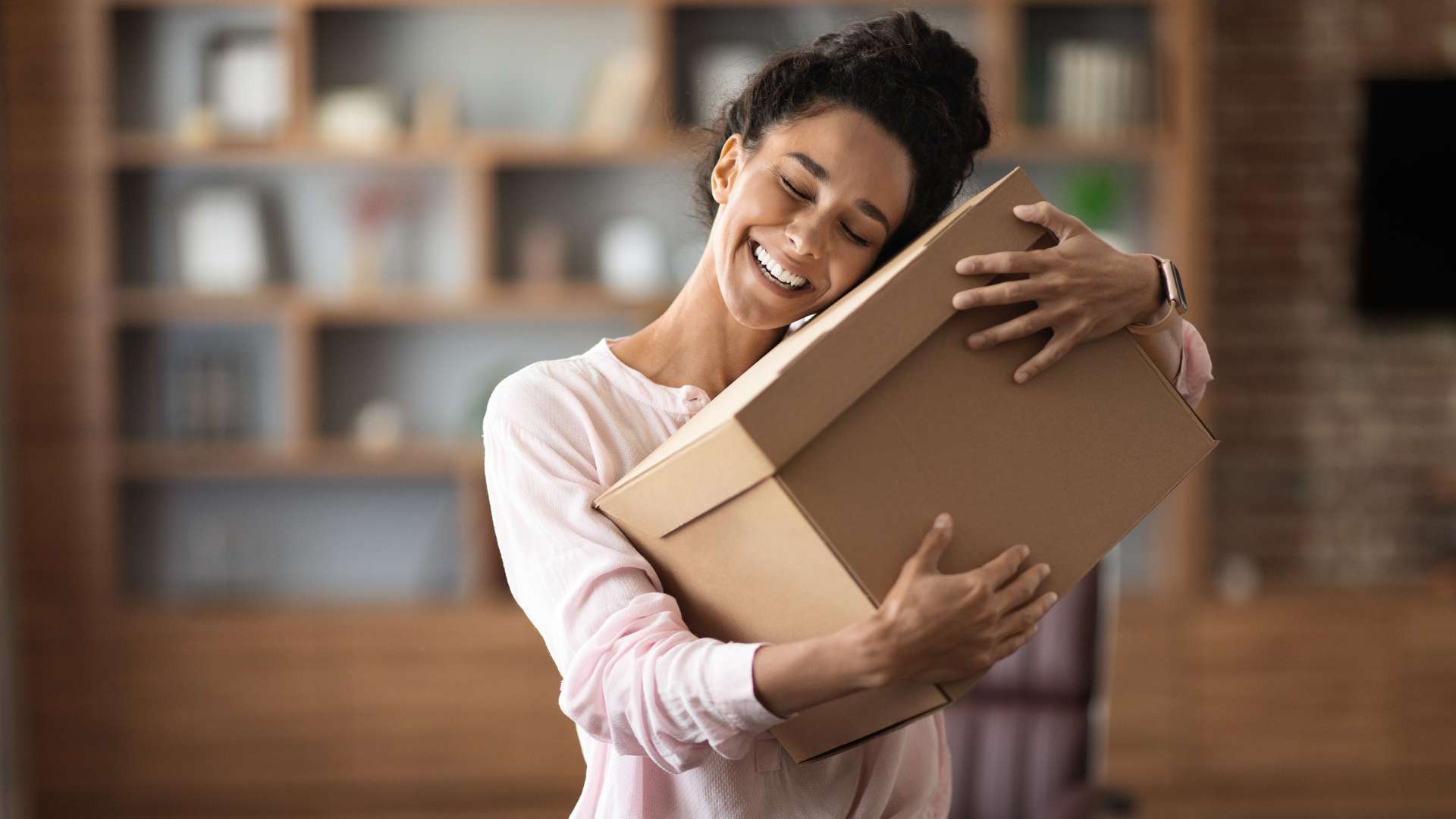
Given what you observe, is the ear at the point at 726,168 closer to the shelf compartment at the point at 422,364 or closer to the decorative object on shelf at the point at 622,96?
the decorative object on shelf at the point at 622,96

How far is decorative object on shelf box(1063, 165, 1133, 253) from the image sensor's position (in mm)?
3443

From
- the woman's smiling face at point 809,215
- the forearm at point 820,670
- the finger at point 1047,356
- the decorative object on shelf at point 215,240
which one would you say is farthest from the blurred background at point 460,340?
the forearm at point 820,670

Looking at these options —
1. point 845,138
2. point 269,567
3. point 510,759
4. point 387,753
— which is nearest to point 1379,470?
point 510,759

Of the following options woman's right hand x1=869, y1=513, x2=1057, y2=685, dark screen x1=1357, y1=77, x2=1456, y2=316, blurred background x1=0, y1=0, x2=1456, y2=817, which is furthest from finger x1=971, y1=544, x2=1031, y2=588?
dark screen x1=1357, y1=77, x2=1456, y2=316

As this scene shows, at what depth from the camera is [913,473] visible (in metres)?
0.93

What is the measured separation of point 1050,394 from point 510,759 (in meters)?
2.57

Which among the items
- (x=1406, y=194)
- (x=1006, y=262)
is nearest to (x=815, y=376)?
(x=1006, y=262)

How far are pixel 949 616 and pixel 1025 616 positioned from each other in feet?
0.27

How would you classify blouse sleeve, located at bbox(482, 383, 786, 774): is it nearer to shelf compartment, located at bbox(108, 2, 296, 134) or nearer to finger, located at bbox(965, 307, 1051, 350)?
finger, located at bbox(965, 307, 1051, 350)

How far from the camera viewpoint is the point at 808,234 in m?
1.03

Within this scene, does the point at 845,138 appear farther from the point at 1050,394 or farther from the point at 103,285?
the point at 103,285

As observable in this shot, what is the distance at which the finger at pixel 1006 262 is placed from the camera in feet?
3.18

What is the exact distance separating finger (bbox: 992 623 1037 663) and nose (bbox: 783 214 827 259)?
32 centimetres

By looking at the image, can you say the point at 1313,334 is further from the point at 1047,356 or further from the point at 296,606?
the point at 1047,356
